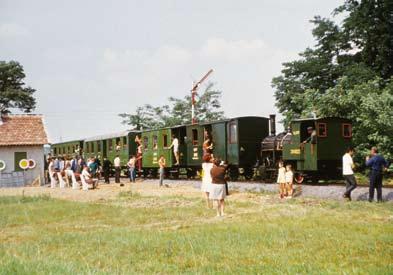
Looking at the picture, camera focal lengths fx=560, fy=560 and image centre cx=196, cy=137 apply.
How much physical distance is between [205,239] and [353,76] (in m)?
25.6

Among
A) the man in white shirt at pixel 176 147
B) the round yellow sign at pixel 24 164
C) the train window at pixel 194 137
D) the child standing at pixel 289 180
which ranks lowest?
the child standing at pixel 289 180

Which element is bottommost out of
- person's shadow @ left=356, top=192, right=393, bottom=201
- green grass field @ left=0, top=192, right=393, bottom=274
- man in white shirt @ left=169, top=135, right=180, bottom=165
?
green grass field @ left=0, top=192, right=393, bottom=274

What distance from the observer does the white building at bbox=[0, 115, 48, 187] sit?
35312 mm

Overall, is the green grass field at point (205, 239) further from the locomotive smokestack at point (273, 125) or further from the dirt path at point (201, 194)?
the locomotive smokestack at point (273, 125)

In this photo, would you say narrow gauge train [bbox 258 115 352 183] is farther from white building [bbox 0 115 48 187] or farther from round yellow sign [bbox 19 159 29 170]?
white building [bbox 0 115 48 187]

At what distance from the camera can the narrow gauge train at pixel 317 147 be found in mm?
21625

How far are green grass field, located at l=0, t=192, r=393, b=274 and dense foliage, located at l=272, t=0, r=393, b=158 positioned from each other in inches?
435

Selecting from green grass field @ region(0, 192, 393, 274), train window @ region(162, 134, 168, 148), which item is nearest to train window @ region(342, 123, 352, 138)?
green grass field @ region(0, 192, 393, 274)

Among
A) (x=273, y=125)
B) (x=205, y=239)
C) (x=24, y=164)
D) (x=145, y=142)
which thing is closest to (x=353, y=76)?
(x=273, y=125)

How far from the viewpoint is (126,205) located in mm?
19422

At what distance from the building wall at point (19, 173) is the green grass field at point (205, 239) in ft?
58.4

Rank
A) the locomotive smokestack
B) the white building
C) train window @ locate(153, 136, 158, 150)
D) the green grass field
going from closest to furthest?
the green grass field
the locomotive smokestack
train window @ locate(153, 136, 158, 150)
the white building

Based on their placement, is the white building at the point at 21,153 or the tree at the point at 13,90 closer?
the white building at the point at 21,153

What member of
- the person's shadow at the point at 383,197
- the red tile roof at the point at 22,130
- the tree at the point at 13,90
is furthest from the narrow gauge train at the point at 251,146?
the tree at the point at 13,90
